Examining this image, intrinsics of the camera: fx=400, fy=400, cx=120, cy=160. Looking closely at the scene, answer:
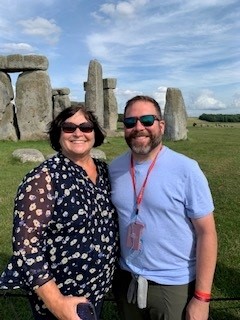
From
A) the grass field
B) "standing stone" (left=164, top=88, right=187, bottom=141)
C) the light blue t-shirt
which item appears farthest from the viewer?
"standing stone" (left=164, top=88, right=187, bottom=141)

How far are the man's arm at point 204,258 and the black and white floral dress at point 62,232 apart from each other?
465 mm

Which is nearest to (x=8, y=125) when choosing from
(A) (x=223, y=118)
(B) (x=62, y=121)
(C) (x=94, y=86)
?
(C) (x=94, y=86)

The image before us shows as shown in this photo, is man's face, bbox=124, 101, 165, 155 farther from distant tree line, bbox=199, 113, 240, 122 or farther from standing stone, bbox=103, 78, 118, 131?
distant tree line, bbox=199, 113, 240, 122

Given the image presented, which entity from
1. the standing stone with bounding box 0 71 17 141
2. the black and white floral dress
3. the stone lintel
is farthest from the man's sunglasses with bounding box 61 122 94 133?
the stone lintel

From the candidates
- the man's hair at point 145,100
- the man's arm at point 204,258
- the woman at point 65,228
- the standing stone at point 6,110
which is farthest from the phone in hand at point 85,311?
the standing stone at point 6,110

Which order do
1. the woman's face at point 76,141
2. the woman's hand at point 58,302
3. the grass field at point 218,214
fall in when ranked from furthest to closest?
1. the grass field at point 218,214
2. the woman's face at point 76,141
3. the woman's hand at point 58,302

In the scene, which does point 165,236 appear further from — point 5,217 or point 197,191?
point 5,217

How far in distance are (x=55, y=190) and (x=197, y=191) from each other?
71 cm

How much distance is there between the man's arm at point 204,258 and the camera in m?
2.05

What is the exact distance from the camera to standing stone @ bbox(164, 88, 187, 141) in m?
16.0

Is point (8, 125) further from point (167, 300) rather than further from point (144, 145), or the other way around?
point (167, 300)

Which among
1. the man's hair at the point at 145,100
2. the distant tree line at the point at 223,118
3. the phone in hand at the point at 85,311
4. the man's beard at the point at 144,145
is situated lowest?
the distant tree line at the point at 223,118

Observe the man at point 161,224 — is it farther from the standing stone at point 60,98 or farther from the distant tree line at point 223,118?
the distant tree line at point 223,118

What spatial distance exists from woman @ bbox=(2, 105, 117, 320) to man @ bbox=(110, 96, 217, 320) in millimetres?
139
